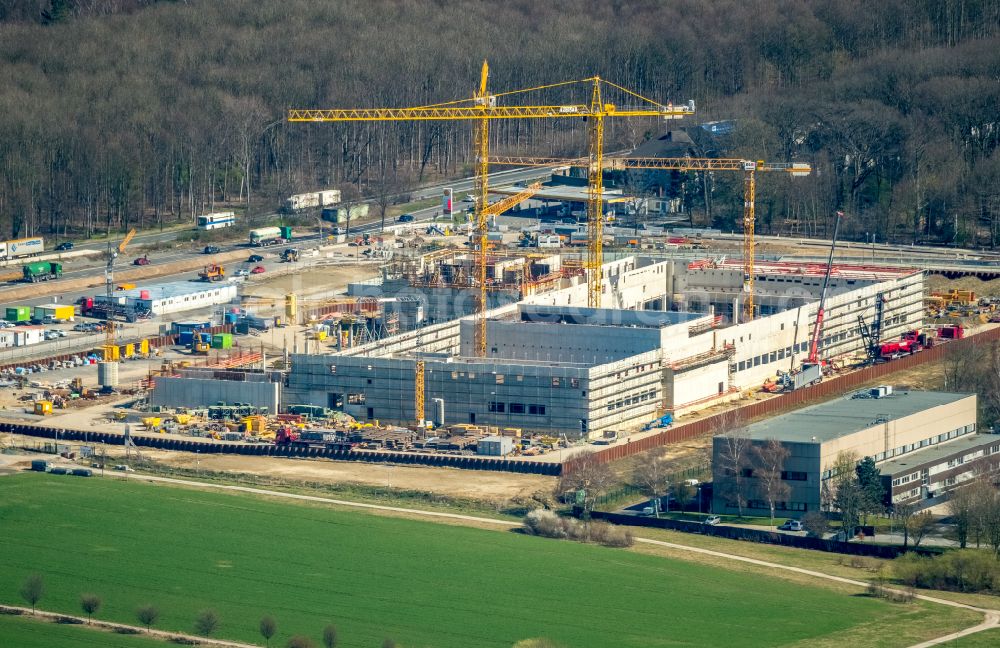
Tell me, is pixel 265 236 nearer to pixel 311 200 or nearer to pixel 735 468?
pixel 311 200

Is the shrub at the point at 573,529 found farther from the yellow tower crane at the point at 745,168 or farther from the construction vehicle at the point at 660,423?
the yellow tower crane at the point at 745,168

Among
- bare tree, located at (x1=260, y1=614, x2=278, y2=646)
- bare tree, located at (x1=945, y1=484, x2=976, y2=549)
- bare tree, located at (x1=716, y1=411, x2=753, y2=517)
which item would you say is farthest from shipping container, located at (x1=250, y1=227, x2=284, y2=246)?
bare tree, located at (x1=260, y1=614, x2=278, y2=646)

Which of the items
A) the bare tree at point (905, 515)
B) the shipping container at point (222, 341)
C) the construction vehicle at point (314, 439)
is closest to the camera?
the bare tree at point (905, 515)

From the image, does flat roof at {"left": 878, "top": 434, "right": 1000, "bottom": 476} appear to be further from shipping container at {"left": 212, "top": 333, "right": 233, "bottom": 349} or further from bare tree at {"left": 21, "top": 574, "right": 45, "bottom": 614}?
shipping container at {"left": 212, "top": 333, "right": 233, "bottom": 349}

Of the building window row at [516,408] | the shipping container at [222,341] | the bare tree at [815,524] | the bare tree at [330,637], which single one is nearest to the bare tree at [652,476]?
the building window row at [516,408]

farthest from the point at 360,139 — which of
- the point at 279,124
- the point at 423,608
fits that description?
the point at 423,608

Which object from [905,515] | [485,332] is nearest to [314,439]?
[485,332]
